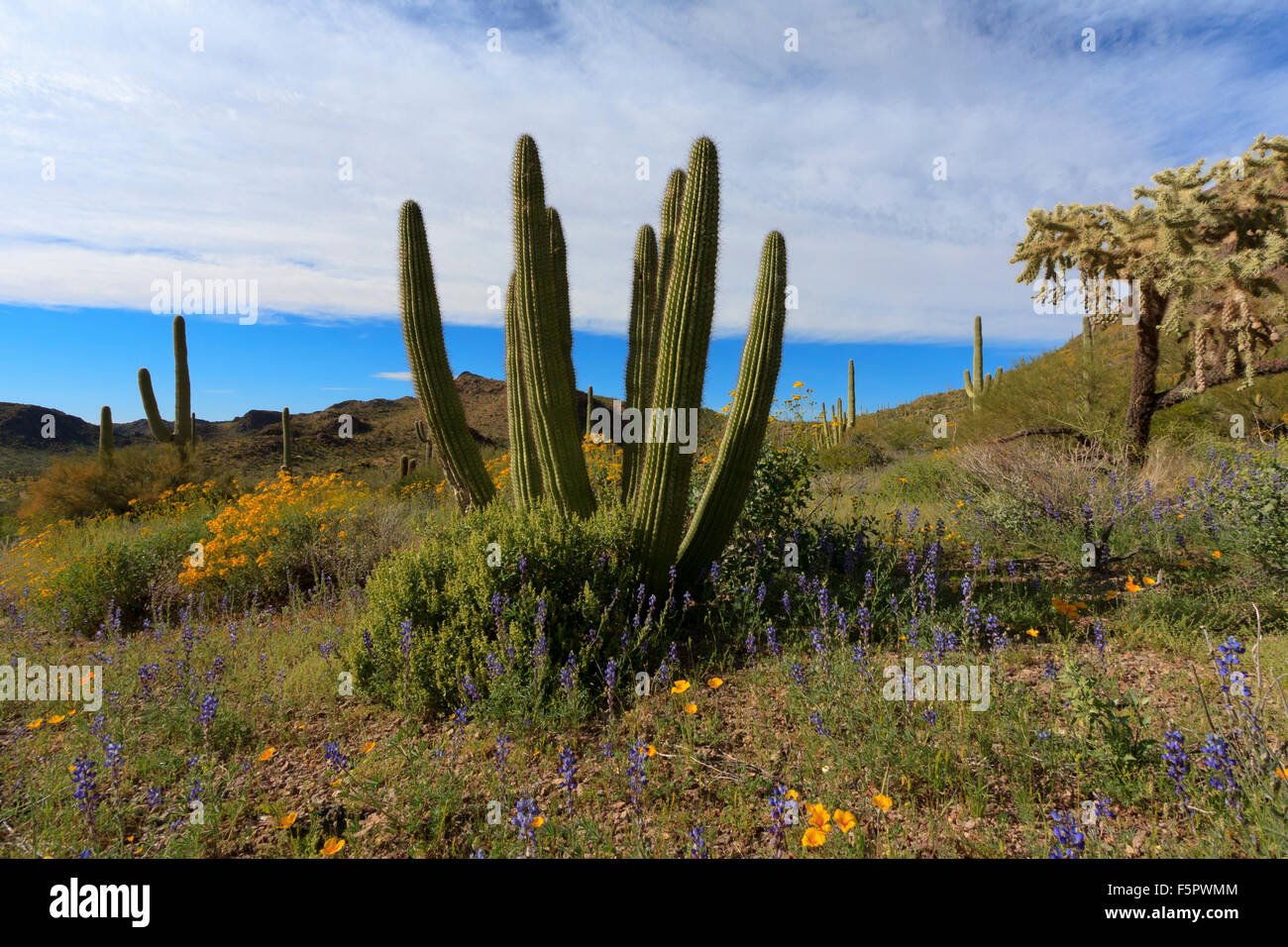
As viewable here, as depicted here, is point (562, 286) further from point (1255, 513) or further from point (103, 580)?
point (103, 580)

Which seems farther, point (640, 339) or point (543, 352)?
point (640, 339)

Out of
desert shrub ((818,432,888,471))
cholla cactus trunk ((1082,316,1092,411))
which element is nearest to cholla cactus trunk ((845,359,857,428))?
desert shrub ((818,432,888,471))

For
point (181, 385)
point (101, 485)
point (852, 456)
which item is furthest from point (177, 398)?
point (852, 456)

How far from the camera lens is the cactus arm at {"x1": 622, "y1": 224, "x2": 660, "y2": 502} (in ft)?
15.6

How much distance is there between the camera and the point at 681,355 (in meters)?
4.02

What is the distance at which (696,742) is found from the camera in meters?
2.76

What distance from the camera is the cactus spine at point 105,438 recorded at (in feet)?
39.8

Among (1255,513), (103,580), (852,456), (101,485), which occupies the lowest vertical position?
(103,580)

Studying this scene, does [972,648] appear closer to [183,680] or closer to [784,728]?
[784,728]

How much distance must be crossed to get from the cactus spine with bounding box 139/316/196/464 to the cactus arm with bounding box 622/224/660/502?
1440 cm

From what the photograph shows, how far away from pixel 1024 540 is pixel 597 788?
4.53 meters

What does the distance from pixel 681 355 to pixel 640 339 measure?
1.05 metres

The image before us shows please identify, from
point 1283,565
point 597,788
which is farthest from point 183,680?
point 1283,565

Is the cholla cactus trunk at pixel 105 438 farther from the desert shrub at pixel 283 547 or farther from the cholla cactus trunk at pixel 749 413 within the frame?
the cholla cactus trunk at pixel 749 413
